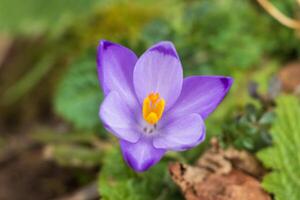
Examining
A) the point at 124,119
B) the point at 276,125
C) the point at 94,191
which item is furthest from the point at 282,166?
the point at 94,191

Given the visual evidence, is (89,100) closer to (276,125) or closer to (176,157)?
(176,157)

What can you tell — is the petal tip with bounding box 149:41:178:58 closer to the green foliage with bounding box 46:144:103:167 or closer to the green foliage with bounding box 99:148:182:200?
the green foliage with bounding box 99:148:182:200

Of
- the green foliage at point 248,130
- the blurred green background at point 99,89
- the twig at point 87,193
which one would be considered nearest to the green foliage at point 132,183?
the blurred green background at point 99,89

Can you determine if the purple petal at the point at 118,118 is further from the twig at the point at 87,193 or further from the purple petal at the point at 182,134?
the twig at the point at 87,193

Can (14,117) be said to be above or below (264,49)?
below

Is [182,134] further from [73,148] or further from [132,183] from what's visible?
[73,148]

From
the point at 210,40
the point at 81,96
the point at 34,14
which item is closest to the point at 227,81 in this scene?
the point at 210,40

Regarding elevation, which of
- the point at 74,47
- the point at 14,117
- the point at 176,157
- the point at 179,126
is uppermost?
the point at 179,126

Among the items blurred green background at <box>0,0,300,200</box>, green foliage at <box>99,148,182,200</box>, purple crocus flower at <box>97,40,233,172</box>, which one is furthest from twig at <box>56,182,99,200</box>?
purple crocus flower at <box>97,40,233,172</box>
